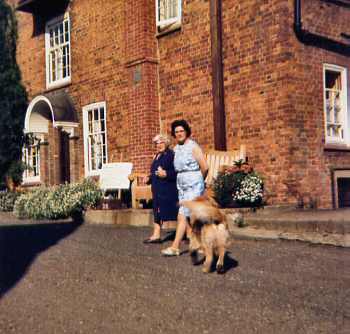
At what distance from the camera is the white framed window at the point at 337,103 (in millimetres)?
12164

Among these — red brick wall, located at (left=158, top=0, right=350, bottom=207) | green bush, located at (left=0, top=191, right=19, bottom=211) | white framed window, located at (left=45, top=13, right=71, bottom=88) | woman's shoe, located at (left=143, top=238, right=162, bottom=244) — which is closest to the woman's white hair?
woman's shoe, located at (left=143, top=238, right=162, bottom=244)

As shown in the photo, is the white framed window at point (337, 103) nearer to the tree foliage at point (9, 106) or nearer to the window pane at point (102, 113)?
the window pane at point (102, 113)

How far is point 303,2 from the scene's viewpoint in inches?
453

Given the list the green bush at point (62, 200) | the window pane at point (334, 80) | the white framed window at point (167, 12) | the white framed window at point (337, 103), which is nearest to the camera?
the white framed window at point (337, 103)

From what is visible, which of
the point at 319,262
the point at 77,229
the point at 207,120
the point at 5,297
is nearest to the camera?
the point at 5,297

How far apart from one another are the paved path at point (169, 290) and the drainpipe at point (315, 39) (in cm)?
468

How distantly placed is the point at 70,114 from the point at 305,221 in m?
9.23

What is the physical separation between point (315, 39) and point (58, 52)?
28.5 feet

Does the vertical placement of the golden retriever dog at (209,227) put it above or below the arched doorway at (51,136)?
below

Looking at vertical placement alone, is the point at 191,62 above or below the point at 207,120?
above

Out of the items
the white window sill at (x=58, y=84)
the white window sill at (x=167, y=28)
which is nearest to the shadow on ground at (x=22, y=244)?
the white window sill at (x=167, y=28)

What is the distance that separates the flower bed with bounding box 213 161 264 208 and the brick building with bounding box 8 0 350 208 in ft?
1.99

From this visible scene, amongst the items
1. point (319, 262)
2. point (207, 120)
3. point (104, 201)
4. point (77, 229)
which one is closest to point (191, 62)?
point (207, 120)

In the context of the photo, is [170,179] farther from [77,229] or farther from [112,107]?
[112,107]
